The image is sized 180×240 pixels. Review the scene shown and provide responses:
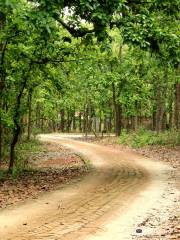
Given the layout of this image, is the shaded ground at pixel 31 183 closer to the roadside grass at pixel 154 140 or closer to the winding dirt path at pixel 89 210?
the winding dirt path at pixel 89 210

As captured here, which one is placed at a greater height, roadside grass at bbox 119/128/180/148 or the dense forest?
the dense forest

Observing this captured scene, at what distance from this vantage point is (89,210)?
12.7 meters

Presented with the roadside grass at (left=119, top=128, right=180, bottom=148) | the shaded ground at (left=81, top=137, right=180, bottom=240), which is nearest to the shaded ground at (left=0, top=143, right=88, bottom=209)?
the shaded ground at (left=81, top=137, right=180, bottom=240)

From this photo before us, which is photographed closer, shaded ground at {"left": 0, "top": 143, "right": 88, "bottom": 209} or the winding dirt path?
the winding dirt path

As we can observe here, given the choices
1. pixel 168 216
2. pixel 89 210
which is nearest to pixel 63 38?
pixel 89 210

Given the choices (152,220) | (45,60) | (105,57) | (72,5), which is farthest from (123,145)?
(152,220)

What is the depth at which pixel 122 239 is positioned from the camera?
9734mm

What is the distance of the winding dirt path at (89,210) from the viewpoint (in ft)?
33.9

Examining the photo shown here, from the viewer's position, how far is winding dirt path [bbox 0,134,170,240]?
33.9 ft

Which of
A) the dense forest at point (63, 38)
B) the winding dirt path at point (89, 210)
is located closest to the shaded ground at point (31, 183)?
the winding dirt path at point (89, 210)

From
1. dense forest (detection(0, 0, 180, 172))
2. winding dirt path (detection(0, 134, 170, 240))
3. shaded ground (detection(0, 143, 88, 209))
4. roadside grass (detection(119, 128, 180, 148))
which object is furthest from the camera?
roadside grass (detection(119, 128, 180, 148))

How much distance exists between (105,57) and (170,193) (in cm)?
950

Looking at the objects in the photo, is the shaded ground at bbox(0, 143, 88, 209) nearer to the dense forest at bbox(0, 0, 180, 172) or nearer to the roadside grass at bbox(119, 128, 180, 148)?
the dense forest at bbox(0, 0, 180, 172)

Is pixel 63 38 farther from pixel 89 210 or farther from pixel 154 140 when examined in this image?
pixel 154 140
